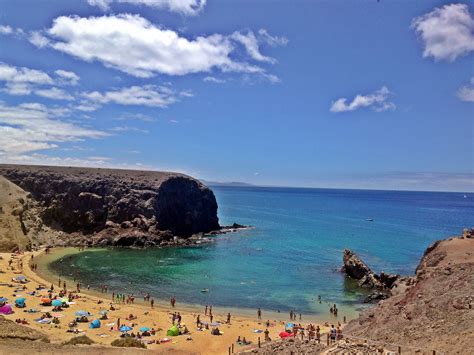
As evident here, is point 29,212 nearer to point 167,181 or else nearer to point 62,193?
point 62,193

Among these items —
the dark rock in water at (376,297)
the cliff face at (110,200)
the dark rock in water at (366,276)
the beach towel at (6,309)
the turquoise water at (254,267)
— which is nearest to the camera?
the beach towel at (6,309)

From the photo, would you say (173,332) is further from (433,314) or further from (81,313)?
(433,314)

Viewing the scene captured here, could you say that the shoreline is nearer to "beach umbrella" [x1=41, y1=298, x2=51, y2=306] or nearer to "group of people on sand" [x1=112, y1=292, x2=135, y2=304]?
"group of people on sand" [x1=112, y1=292, x2=135, y2=304]

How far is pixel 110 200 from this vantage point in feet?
280

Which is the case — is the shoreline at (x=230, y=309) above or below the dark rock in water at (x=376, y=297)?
below

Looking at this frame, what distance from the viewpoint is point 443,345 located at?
1905 cm

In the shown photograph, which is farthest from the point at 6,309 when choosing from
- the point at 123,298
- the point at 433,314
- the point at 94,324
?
the point at 433,314

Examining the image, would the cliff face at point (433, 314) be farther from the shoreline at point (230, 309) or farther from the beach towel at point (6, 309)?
Answer: the beach towel at point (6, 309)

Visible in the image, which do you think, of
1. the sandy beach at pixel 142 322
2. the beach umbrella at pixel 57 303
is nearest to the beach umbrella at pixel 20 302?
the sandy beach at pixel 142 322

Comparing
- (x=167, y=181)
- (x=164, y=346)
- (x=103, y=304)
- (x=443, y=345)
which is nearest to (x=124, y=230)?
(x=167, y=181)

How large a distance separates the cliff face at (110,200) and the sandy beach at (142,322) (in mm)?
33199

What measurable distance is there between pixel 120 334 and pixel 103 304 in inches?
401

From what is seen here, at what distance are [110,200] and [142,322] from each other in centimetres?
5169

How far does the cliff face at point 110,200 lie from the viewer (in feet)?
271
